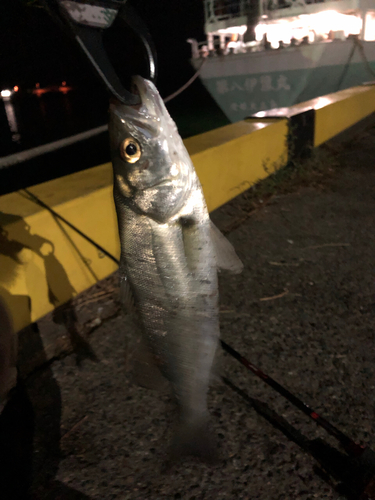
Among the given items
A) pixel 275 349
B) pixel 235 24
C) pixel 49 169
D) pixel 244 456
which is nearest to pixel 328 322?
pixel 275 349

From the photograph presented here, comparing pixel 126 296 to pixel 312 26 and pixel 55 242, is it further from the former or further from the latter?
pixel 312 26

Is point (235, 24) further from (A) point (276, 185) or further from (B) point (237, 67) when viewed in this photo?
(A) point (276, 185)

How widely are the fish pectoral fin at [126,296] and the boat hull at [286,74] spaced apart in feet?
63.5

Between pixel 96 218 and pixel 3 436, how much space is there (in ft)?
5.86

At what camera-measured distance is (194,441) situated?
187 centimetres

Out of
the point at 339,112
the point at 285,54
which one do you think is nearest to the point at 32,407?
the point at 339,112

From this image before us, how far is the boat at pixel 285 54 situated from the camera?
57.4ft

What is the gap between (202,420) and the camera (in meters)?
1.86

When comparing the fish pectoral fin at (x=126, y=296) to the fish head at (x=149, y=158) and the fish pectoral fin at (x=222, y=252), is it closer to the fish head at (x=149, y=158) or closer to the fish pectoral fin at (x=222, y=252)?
the fish head at (x=149, y=158)

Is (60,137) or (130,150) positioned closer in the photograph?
(130,150)

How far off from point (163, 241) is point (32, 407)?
1676 millimetres

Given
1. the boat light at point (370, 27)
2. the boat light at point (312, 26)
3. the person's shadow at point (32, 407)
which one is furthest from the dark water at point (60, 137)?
the boat light at point (370, 27)

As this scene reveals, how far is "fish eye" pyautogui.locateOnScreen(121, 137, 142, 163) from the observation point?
1.49 metres

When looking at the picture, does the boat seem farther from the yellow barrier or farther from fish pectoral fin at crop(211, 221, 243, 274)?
fish pectoral fin at crop(211, 221, 243, 274)
